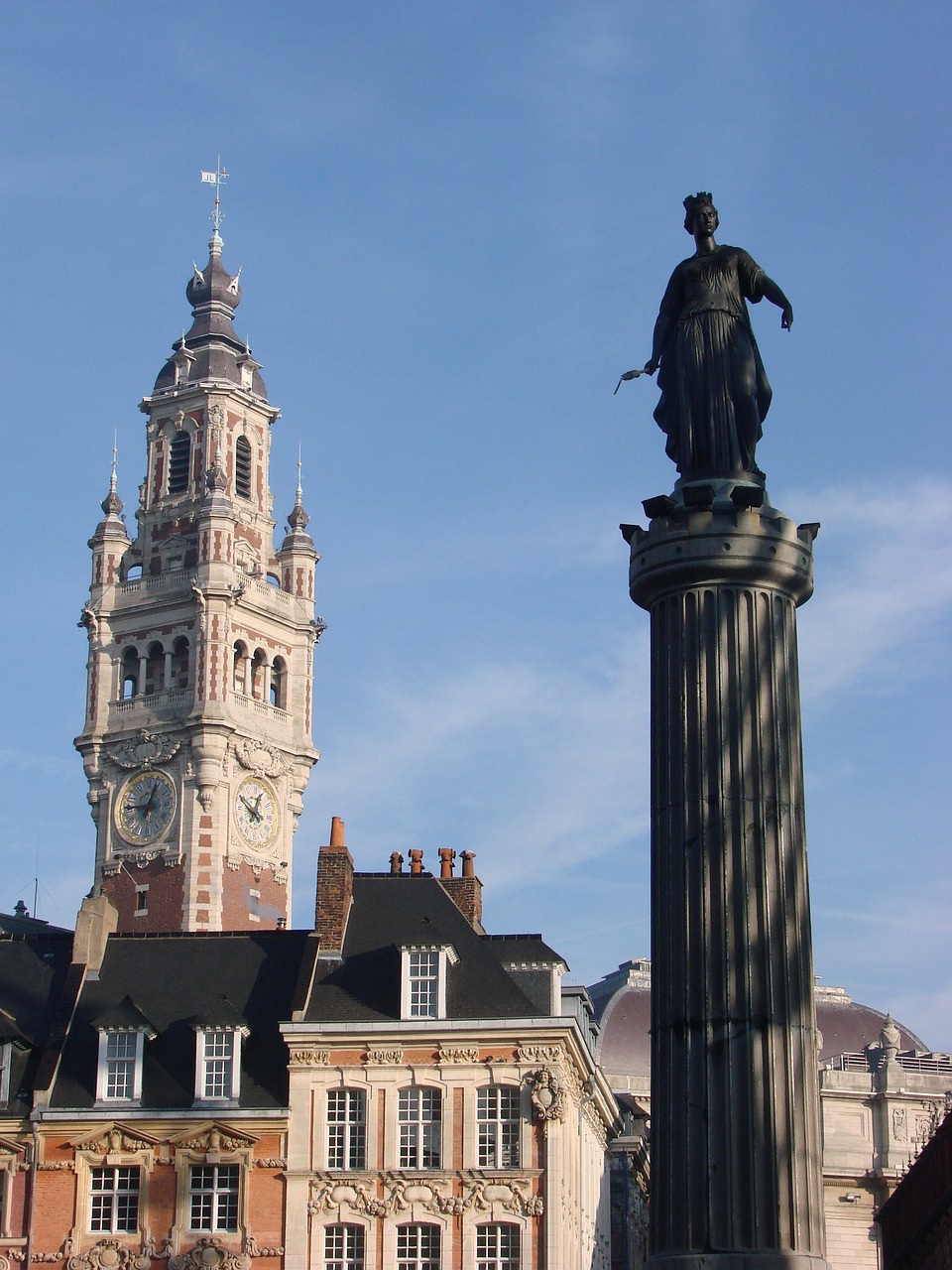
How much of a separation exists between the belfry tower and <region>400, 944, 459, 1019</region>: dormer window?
42526mm

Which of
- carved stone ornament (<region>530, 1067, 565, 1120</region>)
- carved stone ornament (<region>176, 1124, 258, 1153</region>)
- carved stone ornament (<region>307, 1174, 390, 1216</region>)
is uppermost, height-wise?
carved stone ornament (<region>530, 1067, 565, 1120</region>)

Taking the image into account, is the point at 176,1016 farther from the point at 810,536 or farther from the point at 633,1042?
the point at 633,1042

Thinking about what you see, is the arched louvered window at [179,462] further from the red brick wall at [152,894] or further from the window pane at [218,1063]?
the window pane at [218,1063]

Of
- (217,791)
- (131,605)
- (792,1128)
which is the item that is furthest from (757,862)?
(131,605)

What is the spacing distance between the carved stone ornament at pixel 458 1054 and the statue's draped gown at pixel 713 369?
88.7 feet

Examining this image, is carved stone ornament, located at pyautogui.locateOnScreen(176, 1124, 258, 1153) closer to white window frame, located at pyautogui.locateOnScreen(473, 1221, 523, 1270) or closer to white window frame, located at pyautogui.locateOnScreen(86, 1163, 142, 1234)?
white window frame, located at pyautogui.locateOnScreen(86, 1163, 142, 1234)

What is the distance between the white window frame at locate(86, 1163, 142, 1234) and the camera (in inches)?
1645

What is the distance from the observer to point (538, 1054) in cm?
4250

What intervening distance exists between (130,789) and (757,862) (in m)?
76.1

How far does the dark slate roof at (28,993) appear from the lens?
145ft

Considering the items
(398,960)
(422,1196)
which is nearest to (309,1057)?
(398,960)

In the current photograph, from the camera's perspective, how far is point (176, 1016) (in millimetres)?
45062

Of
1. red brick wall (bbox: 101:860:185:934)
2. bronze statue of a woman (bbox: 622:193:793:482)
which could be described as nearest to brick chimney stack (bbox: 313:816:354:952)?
bronze statue of a woman (bbox: 622:193:793:482)

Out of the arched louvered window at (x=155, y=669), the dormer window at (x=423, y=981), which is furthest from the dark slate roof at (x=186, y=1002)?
the arched louvered window at (x=155, y=669)
